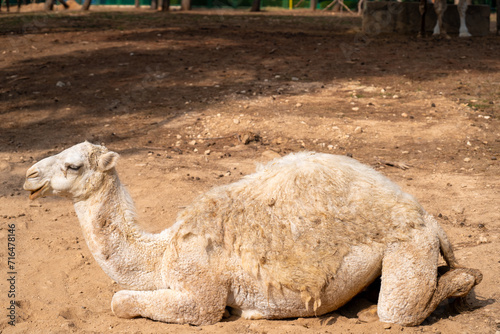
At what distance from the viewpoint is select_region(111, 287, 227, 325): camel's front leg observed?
159 inches

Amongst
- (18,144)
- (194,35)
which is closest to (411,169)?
(18,144)

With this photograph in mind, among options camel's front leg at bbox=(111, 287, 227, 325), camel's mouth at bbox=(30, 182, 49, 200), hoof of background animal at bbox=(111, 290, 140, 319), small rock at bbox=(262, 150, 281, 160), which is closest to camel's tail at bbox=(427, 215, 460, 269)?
camel's front leg at bbox=(111, 287, 227, 325)

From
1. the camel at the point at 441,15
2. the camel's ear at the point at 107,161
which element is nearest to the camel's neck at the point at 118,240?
the camel's ear at the point at 107,161

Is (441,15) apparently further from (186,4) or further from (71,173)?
(186,4)

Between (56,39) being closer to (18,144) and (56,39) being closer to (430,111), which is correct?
(18,144)

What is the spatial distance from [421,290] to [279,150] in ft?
15.1

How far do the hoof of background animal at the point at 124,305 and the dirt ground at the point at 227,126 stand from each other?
7 centimetres

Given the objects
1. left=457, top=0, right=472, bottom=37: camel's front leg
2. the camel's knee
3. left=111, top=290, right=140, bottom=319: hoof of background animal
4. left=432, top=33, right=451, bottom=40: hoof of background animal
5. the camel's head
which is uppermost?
left=457, top=0, right=472, bottom=37: camel's front leg

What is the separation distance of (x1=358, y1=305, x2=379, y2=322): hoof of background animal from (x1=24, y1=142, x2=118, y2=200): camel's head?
6.95 feet

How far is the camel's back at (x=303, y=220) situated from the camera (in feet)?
12.9

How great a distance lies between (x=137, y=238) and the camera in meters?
4.18

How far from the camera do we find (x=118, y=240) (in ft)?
13.5

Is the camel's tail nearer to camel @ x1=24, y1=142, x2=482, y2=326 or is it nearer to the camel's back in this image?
camel @ x1=24, y1=142, x2=482, y2=326

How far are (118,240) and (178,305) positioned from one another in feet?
2.11
